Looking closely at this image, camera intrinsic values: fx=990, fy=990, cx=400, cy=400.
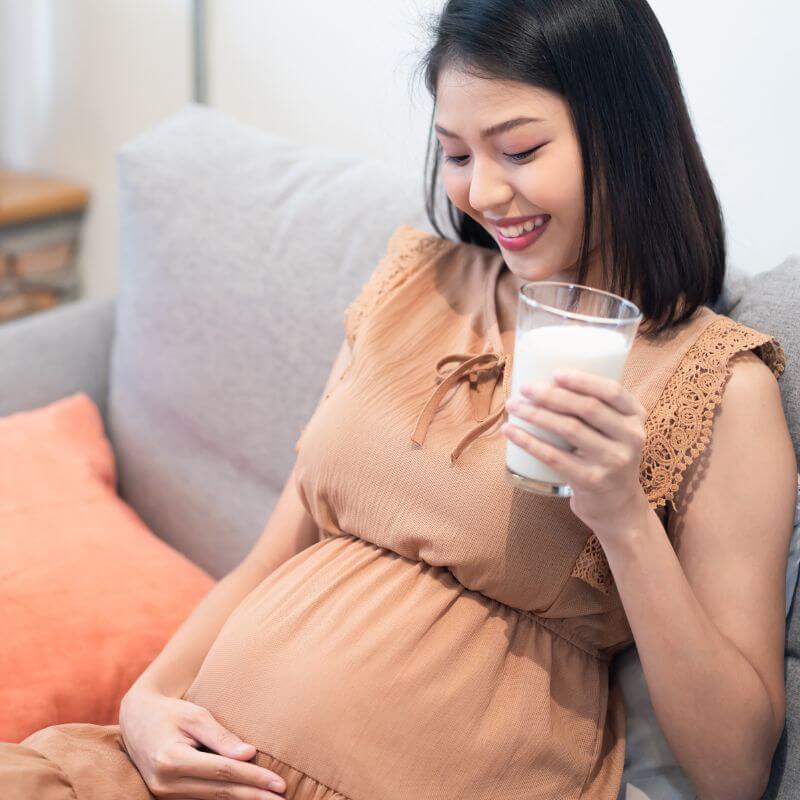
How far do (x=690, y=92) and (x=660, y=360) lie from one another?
0.60m

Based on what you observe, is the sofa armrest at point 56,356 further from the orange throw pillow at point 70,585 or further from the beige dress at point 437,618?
the beige dress at point 437,618

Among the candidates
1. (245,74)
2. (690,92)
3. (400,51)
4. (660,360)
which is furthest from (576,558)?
(245,74)

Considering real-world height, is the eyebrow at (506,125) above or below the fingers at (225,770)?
above

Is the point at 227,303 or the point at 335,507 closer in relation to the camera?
the point at 335,507

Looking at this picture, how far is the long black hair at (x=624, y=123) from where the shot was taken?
109 centimetres

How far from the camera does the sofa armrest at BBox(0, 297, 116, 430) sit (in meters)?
1.81

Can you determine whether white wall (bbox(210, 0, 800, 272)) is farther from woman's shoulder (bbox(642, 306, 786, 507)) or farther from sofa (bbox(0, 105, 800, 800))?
woman's shoulder (bbox(642, 306, 786, 507))

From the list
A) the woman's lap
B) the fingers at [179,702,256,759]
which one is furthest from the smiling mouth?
the woman's lap

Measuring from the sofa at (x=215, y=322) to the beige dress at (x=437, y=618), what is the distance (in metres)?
0.42

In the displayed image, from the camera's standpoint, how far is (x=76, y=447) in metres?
1.70

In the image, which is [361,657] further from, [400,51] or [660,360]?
[400,51]

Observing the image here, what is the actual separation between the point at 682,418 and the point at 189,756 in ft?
2.14

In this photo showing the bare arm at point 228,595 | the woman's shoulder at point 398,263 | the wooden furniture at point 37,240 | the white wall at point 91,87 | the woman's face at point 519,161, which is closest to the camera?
the woman's face at point 519,161

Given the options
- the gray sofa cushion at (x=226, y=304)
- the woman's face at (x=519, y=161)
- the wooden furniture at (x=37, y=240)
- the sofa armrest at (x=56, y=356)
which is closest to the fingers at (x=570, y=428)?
the woman's face at (x=519, y=161)
